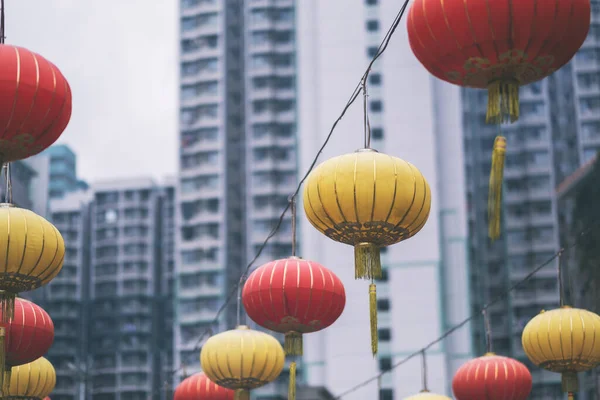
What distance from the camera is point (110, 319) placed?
64875 millimetres

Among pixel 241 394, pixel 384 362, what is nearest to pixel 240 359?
pixel 241 394

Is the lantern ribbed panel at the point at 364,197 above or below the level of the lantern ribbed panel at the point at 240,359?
above

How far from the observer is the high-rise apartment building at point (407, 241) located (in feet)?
142

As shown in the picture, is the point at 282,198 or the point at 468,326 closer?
the point at 468,326

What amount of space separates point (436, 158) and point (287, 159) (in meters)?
9.97

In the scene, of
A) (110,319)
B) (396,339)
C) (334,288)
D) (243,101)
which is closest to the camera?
(334,288)

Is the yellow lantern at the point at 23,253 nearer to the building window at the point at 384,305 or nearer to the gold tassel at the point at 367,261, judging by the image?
the gold tassel at the point at 367,261

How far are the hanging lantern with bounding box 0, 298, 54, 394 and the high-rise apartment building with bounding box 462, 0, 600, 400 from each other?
A: 41.7 m

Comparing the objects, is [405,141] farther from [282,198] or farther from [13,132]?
[13,132]

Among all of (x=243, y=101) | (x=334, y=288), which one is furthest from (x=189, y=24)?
(x=334, y=288)

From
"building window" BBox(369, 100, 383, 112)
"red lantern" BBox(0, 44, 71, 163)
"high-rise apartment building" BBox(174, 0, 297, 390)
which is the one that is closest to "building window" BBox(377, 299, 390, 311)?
"high-rise apartment building" BBox(174, 0, 297, 390)

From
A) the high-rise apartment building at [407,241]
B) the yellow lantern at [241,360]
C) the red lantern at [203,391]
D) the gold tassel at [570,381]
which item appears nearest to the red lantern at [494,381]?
the gold tassel at [570,381]

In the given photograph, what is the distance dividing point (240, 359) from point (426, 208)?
4.13m

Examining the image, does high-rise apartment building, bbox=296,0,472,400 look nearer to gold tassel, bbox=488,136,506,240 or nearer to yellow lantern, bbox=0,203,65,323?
yellow lantern, bbox=0,203,65,323
